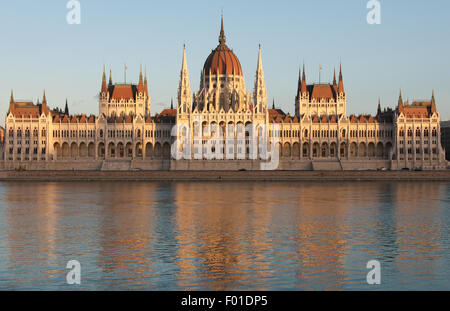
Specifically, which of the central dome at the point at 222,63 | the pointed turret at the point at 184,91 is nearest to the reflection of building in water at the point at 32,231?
the pointed turret at the point at 184,91

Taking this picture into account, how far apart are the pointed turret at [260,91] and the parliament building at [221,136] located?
0.20 m

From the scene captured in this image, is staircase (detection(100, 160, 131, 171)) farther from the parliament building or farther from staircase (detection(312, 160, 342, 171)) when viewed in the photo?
staircase (detection(312, 160, 342, 171))

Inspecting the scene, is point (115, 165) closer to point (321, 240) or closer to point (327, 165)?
point (327, 165)

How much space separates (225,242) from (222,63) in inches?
4064

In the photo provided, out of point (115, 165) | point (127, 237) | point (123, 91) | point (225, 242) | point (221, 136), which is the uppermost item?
point (123, 91)

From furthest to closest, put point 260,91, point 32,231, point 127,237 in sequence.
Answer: point 260,91 → point 32,231 → point 127,237

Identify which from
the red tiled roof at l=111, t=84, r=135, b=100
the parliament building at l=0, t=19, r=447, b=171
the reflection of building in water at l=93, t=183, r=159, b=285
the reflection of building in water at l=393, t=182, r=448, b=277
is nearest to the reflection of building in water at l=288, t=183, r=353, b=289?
the reflection of building in water at l=393, t=182, r=448, b=277

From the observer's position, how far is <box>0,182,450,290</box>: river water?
2847cm

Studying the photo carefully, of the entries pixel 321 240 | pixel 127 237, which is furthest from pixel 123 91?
pixel 321 240

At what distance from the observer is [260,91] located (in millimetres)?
130875

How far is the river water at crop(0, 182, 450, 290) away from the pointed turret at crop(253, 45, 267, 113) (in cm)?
6211

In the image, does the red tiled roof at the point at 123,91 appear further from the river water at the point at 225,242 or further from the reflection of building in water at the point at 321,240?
the reflection of building in water at the point at 321,240

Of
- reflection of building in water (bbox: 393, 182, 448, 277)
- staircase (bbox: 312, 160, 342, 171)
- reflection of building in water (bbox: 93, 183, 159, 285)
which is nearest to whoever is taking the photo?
reflection of building in water (bbox: 93, 183, 159, 285)
